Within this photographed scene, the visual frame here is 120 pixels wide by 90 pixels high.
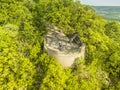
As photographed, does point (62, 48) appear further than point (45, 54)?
Yes

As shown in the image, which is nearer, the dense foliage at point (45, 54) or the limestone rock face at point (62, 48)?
the dense foliage at point (45, 54)

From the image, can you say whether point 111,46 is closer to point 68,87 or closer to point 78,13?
point 78,13

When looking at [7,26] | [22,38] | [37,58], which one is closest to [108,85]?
[37,58]

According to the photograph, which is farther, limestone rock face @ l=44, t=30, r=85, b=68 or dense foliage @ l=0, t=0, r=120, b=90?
limestone rock face @ l=44, t=30, r=85, b=68
